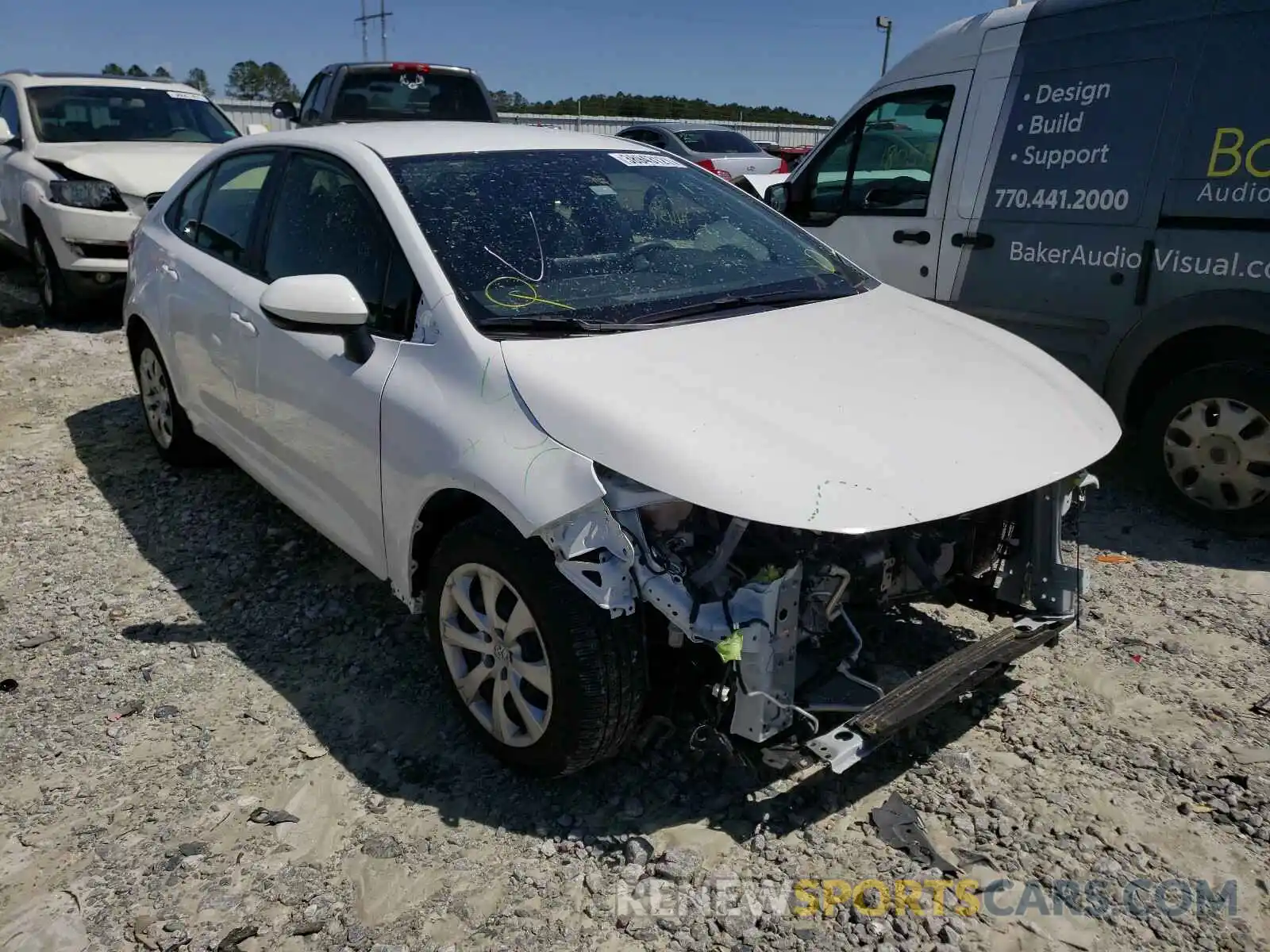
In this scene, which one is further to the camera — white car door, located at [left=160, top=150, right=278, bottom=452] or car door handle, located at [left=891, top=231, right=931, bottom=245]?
car door handle, located at [left=891, top=231, right=931, bottom=245]

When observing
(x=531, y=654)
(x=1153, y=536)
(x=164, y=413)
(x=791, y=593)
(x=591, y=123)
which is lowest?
(x=1153, y=536)

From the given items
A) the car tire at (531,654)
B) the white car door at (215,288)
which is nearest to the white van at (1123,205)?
the car tire at (531,654)

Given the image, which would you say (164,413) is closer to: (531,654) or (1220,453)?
(531,654)

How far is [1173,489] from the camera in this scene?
4574 millimetres

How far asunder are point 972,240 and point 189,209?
3858 mm

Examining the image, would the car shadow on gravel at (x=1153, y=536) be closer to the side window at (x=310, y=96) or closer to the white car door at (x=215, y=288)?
the white car door at (x=215, y=288)

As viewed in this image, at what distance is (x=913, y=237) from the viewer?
551 cm

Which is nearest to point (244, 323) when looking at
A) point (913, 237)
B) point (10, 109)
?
point (913, 237)

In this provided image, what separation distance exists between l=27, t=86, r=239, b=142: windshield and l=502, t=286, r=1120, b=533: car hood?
314 inches

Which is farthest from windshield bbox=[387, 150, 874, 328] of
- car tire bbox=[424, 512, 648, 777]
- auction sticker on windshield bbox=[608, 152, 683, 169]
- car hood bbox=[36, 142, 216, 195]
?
car hood bbox=[36, 142, 216, 195]

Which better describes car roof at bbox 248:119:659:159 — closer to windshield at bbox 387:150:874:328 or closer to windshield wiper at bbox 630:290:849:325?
windshield at bbox 387:150:874:328

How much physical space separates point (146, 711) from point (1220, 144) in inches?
184

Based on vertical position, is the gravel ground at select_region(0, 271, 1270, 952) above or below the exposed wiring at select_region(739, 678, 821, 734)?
below

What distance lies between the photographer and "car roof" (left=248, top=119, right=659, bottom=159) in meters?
3.52
